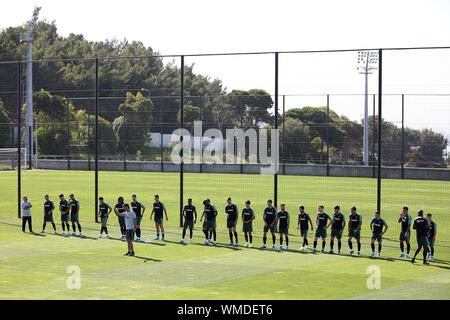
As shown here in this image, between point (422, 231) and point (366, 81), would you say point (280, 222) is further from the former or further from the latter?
point (366, 81)

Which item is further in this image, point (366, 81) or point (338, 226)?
point (366, 81)

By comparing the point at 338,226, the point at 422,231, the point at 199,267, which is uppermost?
the point at 422,231

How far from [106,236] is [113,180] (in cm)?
3029

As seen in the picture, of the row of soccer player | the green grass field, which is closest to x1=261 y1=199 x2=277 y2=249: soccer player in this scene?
the row of soccer player

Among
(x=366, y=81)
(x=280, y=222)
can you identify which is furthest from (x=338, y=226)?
(x=366, y=81)

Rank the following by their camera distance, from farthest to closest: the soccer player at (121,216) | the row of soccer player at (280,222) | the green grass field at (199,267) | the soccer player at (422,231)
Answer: the soccer player at (121,216) → the row of soccer player at (280,222) → the soccer player at (422,231) → the green grass field at (199,267)

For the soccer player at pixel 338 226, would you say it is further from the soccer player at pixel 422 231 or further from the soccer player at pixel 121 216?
the soccer player at pixel 121 216

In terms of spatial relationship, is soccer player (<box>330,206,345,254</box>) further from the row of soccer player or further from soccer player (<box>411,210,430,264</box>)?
soccer player (<box>411,210,430,264</box>)

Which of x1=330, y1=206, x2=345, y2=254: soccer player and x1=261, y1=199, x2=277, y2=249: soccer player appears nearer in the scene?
x1=330, y1=206, x2=345, y2=254: soccer player

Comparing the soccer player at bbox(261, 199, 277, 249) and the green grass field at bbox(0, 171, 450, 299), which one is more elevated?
the soccer player at bbox(261, 199, 277, 249)


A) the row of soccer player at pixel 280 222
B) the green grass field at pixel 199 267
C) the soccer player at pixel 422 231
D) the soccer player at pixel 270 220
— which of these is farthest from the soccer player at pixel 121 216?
the soccer player at pixel 422 231

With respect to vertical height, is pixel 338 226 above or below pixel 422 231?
below
